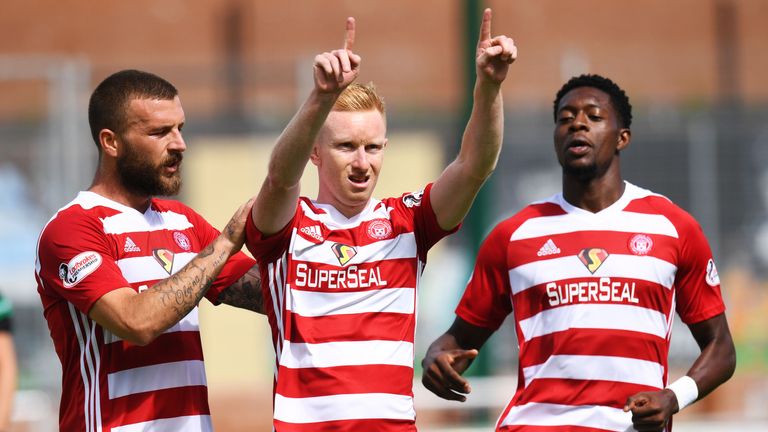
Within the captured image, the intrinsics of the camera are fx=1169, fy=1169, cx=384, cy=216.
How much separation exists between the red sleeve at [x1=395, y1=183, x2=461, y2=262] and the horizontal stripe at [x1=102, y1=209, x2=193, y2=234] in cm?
88

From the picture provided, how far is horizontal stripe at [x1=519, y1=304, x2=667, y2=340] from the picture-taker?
4.49 metres

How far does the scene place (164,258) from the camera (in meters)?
4.32

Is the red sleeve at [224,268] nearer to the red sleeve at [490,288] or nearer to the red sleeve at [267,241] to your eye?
the red sleeve at [267,241]

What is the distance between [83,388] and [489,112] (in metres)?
1.75

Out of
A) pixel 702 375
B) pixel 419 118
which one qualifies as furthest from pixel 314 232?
pixel 419 118

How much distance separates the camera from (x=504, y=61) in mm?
3885

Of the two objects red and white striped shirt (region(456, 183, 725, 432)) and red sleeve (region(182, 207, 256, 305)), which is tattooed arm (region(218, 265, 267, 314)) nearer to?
red sleeve (region(182, 207, 256, 305))

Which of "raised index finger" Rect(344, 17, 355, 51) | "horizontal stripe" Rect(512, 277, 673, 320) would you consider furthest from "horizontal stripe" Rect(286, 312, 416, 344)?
"raised index finger" Rect(344, 17, 355, 51)

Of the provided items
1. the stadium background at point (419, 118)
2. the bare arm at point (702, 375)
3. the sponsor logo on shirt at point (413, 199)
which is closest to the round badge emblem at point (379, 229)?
the sponsor logo on shirt at point (413, 199)

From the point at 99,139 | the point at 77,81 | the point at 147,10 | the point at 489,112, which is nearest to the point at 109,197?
the point at 99,139

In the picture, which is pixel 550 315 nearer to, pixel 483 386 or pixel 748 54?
Result: pixel 483 386

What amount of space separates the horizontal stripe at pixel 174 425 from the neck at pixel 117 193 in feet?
2.61

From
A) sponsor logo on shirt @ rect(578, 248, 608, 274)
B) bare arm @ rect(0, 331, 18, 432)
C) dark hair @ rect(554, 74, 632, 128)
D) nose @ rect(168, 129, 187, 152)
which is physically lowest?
bare arm @ rect(0, 331, 18, 432)

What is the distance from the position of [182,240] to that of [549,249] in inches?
57.2
